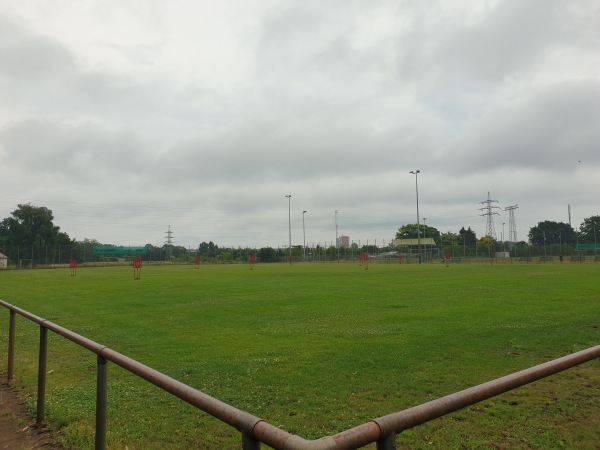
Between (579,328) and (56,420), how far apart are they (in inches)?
406

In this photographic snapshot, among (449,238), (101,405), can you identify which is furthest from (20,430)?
(449,238)

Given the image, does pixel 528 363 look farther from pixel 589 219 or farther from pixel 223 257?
pixel 589 219

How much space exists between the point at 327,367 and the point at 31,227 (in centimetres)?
10377

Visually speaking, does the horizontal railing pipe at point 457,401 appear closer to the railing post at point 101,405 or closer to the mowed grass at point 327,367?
the mowed grass at point 327,367

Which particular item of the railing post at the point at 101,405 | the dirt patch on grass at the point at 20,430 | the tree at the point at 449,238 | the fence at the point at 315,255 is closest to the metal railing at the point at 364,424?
the railing post at the point at 101,405

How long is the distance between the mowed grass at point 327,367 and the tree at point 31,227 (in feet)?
297

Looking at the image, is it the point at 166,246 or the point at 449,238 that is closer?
the point at 166,246

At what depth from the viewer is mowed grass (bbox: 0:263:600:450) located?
5.02 m

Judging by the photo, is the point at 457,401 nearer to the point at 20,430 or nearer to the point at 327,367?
the point at 20,430

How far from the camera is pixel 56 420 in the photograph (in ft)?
17.3

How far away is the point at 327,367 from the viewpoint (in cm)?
762

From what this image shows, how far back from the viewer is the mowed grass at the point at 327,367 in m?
5.02

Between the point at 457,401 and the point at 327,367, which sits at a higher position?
the point at 457,401

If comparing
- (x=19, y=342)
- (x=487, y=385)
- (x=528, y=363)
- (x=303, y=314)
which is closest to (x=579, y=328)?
(x=528, y=363)
